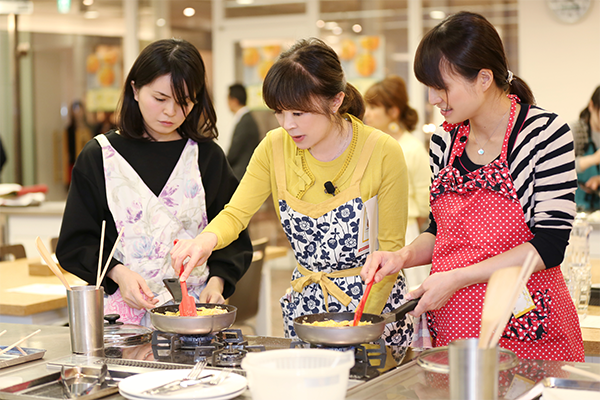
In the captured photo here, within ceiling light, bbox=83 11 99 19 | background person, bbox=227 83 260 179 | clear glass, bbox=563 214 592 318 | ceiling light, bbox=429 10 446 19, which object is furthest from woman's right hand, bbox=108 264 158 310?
ceiling light, bbox=83 11 99 19

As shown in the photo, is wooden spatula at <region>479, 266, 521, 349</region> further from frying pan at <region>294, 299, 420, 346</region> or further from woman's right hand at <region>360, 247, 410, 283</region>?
woman's right hand at <region>360, 247, 410, 283</region>

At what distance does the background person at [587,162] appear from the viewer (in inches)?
164

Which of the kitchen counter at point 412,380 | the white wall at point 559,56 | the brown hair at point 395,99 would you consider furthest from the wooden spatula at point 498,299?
the white wall at point 559,56

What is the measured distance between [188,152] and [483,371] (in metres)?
1.32

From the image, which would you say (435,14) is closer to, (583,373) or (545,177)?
(545,177)

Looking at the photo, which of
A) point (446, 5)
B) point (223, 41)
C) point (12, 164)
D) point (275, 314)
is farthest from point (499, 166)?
point (12, 164)

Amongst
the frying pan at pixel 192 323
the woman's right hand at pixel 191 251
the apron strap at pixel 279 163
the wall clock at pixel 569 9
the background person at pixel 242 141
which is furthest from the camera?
the background person at pixel 242 141

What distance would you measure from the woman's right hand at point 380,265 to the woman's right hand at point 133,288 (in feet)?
1.96

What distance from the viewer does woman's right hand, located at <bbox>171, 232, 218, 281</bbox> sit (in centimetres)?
172

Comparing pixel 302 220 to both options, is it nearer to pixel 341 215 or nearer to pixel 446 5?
pixel 341 215

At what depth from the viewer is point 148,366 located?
1374 millimetres

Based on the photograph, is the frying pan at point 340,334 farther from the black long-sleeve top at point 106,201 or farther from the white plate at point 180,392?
the black long-sleeve top at point 106,201

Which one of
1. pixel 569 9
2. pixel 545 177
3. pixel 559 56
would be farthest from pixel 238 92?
pixel 545 177

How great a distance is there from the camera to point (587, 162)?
4141 mm
